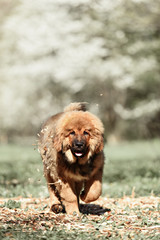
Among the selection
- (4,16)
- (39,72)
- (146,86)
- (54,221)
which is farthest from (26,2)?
(54,221)

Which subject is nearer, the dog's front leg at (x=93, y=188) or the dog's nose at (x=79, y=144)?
the dog's nose at (x=79, y=144)

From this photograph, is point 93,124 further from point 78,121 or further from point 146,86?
point 146,86

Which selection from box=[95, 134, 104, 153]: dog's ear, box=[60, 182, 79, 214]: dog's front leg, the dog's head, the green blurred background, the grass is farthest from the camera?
the green blurred background

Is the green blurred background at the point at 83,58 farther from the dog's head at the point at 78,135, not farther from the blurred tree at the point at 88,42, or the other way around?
the dog's head at the point at 78,135

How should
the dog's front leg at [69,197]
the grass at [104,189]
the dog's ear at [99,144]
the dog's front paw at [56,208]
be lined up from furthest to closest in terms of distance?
the dog's front paw at [56,208] < the dog's front leg at [69,197] < the dog's ear at [99,144] < the grass at [104,189]

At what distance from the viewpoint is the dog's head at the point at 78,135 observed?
6.30 metres

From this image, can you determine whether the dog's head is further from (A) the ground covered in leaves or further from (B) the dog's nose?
(A) the ground covered in leaves

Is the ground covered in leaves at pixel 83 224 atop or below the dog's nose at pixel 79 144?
below

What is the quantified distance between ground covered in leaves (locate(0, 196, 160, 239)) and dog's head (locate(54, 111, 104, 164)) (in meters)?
0.93

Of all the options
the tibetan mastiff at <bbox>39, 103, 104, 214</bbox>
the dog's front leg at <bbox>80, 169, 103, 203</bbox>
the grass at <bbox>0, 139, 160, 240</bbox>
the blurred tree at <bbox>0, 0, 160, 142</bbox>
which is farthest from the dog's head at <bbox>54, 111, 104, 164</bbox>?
the blurred tree at <bbox>0, 0, 160, 142</bbox>

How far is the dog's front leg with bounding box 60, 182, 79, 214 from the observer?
6570 mm

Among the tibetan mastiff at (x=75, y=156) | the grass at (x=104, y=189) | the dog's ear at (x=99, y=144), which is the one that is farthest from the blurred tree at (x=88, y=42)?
the dog's ear at (x=99, y=144)

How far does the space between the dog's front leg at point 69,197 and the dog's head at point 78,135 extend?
17.8 inches

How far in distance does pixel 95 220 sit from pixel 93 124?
141cm
